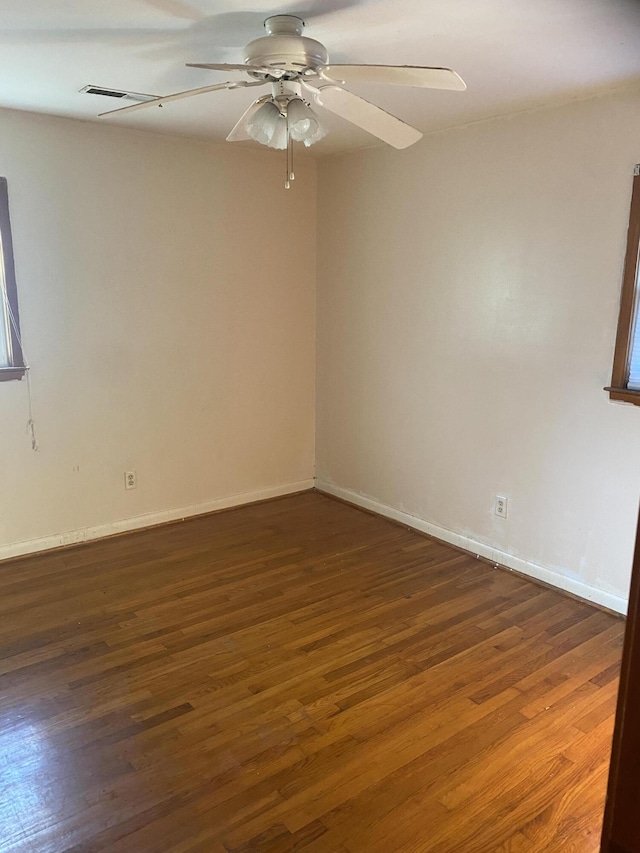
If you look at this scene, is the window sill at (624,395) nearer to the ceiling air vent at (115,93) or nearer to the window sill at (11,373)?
the ceiling air vent at (115,93)

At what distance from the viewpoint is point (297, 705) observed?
2275 mm

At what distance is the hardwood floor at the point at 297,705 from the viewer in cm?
178

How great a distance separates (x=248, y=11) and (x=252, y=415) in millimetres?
2702

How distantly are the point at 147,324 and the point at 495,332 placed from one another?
6.70ft

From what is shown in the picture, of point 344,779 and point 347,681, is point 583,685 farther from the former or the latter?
point 344,779

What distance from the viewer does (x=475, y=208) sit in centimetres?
337

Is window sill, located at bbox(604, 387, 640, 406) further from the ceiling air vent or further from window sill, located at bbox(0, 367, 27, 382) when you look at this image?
window sill, located at bbox(0, 367, 27, 382)

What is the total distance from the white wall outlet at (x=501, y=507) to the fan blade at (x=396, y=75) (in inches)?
86.5

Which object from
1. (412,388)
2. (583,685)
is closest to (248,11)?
(412,388)

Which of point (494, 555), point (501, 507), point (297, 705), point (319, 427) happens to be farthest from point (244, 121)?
point (319, 427)

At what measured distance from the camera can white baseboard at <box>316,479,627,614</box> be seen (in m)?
3.03

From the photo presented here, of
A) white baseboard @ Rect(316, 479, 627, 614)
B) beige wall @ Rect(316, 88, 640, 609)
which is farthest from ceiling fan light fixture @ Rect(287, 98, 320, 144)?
white baseboard @ Rect(316, 479, 627, 614)

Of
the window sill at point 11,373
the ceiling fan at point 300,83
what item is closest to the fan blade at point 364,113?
the ceiling fan at point 300,83

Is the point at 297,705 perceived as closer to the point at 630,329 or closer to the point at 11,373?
the point at 630,329
